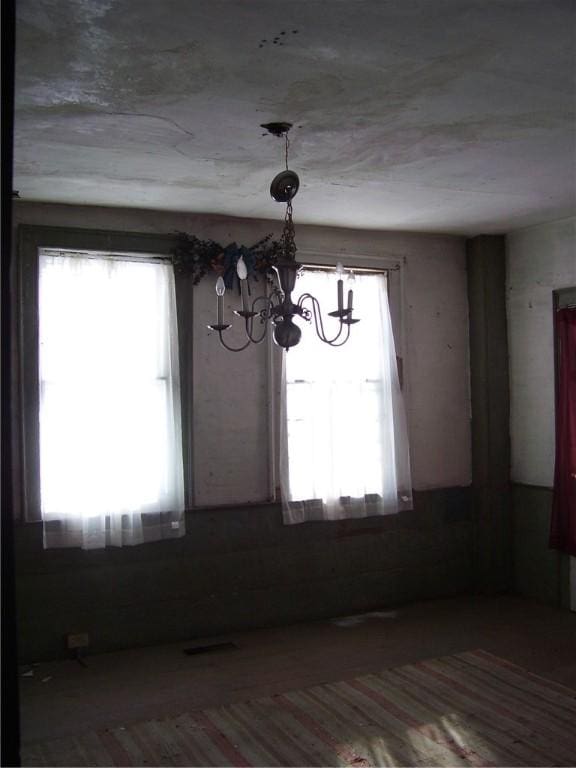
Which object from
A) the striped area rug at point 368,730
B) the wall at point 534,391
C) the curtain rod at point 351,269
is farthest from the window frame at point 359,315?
the striped area rug at point 368,730

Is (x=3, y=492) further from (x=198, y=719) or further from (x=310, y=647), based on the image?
(x=310, y=647)

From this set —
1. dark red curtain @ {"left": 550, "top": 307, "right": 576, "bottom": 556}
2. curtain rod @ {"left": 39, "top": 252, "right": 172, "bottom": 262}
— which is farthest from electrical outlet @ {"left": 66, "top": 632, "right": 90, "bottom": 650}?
dark red curtain @ {"left": 550, "top": 307, "right": 576, "bottom": 556}

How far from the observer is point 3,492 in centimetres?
118

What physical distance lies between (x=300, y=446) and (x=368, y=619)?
1422 millimetres

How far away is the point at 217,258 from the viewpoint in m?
5.49

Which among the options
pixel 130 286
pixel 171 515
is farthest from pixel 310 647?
pixel 130 286

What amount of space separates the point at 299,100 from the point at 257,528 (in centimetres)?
333

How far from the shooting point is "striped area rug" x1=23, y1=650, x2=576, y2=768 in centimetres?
358

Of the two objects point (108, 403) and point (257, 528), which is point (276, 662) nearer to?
point (257, 528)

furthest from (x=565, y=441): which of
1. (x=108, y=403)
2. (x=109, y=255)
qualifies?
(x=109, y=255)

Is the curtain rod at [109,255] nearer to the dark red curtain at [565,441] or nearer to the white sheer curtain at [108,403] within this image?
the white sheer curtain at [108,403]

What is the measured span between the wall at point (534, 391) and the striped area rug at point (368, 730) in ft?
6.10

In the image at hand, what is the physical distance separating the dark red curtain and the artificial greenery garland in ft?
7.55

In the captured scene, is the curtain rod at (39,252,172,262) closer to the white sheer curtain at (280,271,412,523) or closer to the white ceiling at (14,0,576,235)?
the white ceiling at (14,0,576,235)
